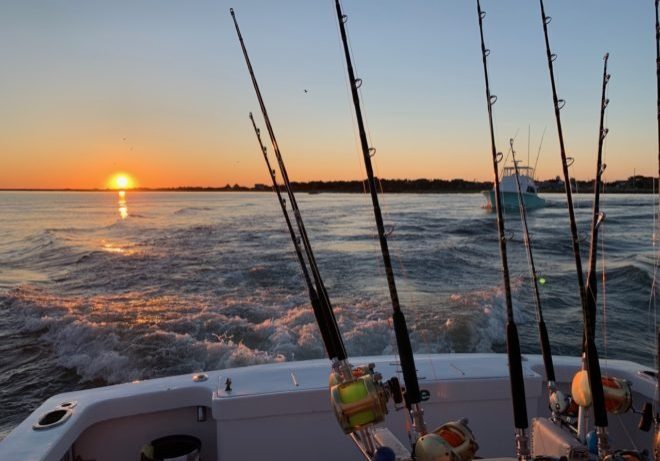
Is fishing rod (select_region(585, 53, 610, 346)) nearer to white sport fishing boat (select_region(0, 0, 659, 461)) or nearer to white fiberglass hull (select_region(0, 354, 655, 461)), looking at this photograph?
white sport fishing boat (select_region(0, 0, 659, 461))

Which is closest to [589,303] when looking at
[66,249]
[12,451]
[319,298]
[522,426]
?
[522,426]

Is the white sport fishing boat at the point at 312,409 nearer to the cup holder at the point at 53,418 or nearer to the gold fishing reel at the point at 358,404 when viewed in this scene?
the cup holder at the point at 53,418

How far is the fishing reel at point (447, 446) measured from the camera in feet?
4.64

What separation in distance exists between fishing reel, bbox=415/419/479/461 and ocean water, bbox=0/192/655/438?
A: 1.02 meters

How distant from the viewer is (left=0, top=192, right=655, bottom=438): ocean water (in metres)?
6.34

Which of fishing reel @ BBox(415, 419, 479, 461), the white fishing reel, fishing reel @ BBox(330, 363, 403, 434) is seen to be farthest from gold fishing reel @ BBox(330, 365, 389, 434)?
the white fishing reel

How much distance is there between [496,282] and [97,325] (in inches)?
290

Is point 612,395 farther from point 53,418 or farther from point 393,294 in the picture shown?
point 53,418

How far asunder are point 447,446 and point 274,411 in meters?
1.17

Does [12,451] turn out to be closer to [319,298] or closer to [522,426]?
[319,298]

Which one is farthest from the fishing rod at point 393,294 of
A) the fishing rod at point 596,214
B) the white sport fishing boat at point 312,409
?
the fishing rod at point 596,214

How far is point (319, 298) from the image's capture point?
2.29 m

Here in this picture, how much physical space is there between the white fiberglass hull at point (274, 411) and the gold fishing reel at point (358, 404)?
0.95 m

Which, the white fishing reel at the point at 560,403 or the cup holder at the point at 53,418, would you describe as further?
the cup holder at the point at 53,418
